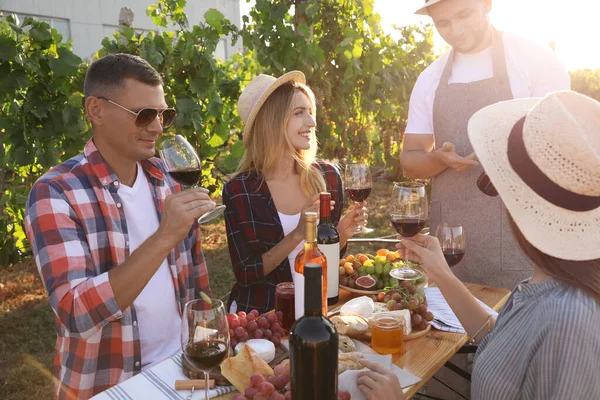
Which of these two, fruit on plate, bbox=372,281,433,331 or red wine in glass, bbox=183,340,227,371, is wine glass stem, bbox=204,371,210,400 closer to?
red wine in glass, bbox=183,340,227,371

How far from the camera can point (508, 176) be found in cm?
130

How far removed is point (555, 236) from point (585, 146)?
0.79ft

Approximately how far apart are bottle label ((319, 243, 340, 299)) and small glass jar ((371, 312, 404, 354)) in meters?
0.31

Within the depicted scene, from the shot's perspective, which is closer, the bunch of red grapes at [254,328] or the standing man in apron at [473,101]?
the bunch of red grapes at [254,328]

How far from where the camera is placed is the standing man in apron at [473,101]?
2664 millimetres

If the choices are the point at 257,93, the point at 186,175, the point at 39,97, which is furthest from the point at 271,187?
the point at 39,97

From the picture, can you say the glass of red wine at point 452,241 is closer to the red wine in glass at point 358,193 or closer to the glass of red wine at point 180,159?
the red wine in glass at point 358,193

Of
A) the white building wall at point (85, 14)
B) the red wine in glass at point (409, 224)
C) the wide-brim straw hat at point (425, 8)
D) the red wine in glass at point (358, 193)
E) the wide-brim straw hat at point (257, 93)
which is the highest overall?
the white building wall at point (85, 14)

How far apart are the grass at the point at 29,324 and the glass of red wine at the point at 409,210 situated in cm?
299

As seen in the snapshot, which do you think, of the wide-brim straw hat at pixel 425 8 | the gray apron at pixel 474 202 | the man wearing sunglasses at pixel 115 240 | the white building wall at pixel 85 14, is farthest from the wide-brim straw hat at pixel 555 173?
the white building wall at pixel 85 14

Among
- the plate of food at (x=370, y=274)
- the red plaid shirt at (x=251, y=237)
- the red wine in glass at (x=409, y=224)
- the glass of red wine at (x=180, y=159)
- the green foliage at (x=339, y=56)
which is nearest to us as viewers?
the red wine in glass at (x=409, y=224)

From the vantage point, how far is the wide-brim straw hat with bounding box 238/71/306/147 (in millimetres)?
2895

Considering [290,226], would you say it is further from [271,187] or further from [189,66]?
[189,66]

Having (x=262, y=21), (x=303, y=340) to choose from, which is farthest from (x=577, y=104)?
(x=262, y=21)
